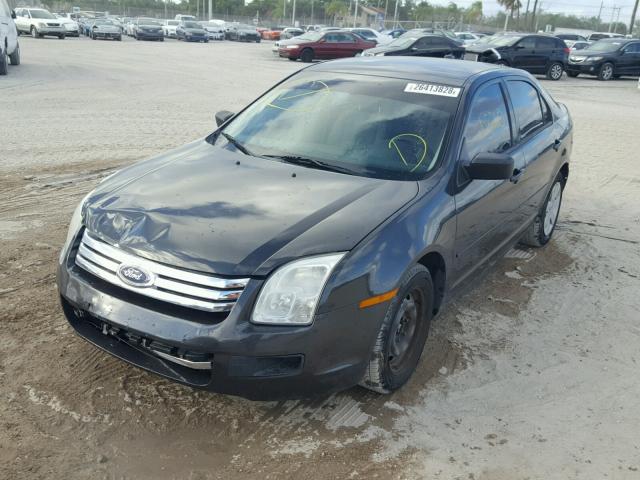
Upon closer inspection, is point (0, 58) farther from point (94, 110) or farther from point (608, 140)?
Answer: point (608, 140)

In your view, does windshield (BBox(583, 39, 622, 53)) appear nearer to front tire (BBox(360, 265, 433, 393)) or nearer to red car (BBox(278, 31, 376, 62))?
red car (BBox(278, 31, 376, 62))

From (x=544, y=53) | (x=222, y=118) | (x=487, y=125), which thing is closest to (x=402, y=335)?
(x=487, y=125)

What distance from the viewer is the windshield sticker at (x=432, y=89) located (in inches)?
156

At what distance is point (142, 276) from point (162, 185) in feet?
2.59

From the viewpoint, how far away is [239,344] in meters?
2.63

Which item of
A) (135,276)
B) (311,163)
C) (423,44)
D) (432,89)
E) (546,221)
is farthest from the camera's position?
(423,44)

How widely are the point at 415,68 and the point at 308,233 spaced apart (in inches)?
78.5

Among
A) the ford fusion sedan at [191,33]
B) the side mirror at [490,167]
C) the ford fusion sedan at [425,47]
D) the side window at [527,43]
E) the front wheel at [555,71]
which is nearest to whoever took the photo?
the side mirror at [490,167]

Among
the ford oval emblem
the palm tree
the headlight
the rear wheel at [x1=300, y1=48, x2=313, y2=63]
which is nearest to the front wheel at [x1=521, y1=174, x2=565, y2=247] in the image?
the headlight

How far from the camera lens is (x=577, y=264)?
17.7 ft

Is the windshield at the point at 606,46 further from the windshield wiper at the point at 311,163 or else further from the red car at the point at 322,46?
the windshield wiper at the point at 311,163

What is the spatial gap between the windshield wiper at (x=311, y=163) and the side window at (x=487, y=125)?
2.57ft

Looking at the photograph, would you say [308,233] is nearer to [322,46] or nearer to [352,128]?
[352,128]

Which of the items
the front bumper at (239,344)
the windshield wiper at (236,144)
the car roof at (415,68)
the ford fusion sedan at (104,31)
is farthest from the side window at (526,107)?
the ford fusion sedan at (104,31)
